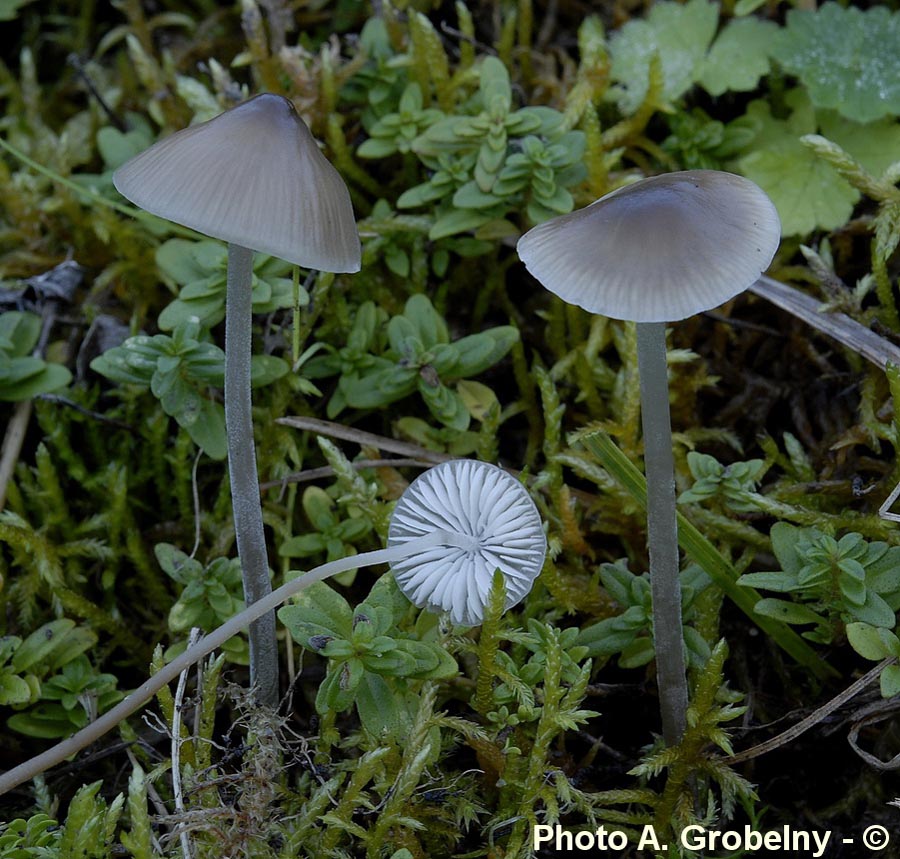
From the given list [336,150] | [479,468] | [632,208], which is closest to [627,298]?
[632,208]

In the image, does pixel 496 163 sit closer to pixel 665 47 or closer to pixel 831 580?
pixel 665 47

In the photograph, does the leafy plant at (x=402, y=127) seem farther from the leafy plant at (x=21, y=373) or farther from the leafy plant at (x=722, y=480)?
the leafy plant at (x=722, y=480)

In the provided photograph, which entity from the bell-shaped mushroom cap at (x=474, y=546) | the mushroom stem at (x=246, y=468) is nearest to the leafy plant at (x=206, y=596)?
the mushroom stem at (x=246, y=468)

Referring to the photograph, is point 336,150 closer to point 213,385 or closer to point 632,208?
point 213,385

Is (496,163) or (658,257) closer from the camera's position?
(658,257)

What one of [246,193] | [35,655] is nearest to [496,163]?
[246,193]

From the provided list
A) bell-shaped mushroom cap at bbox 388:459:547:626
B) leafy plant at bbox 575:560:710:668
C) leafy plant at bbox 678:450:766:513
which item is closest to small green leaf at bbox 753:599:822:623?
leafy plant at bbox 575:560:710:668
